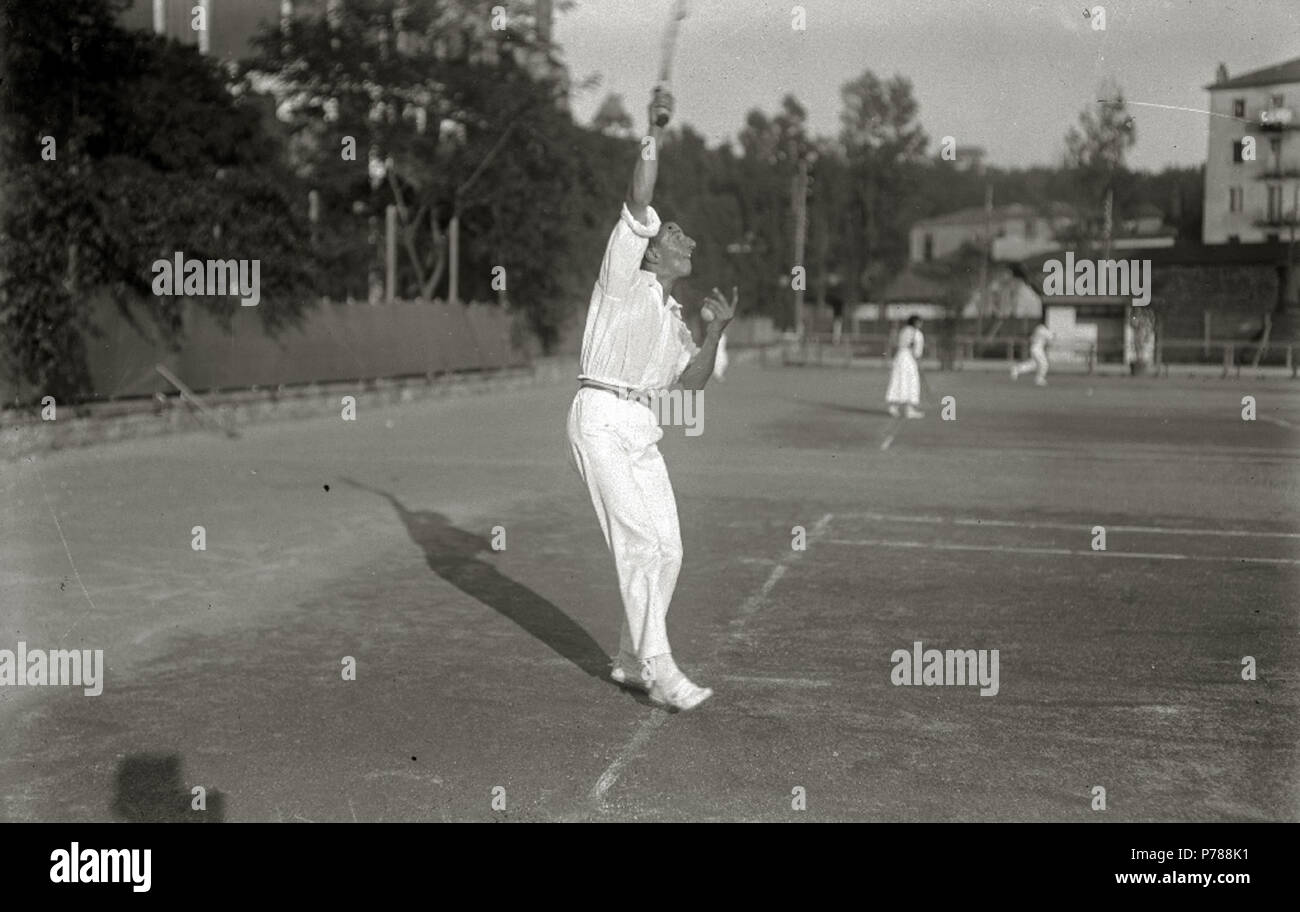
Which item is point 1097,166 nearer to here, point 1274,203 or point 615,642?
point 1274,203

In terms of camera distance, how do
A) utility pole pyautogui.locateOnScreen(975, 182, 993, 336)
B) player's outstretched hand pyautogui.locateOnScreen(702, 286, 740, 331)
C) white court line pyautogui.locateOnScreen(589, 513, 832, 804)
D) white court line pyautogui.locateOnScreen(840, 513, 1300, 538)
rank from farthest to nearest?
utility pole pyautogui.locateOnScreen(975, 182, 993, 336)
white court line pyautogui.locateOnScreen(840, 513, 1300, 538)
player's outstretched hand pyautogui.locateOnScreen(702, 286, 740, 331)
white court line pyautogui.locateOnScreen(589, 513, 832, 804)

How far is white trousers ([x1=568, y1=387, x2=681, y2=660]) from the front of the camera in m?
6.32

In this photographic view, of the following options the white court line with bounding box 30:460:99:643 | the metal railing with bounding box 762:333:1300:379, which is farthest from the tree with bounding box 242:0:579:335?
the metal railing with bounding box 762:333:1300:379

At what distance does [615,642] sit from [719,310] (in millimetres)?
2249

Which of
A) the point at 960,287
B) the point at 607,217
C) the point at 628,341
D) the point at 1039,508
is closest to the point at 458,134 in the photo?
the point at 607,217

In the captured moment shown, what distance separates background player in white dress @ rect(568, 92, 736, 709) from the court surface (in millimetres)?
382

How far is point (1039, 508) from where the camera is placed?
1363cm

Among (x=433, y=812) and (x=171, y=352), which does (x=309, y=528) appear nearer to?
(x=433, y=812)

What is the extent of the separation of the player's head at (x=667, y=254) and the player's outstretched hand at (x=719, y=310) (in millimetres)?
176

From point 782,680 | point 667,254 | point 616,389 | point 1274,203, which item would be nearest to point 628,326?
point 616,389

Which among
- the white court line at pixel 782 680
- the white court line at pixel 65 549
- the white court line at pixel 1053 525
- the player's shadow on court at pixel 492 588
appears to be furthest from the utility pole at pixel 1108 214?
the white court line at pixel 782 680

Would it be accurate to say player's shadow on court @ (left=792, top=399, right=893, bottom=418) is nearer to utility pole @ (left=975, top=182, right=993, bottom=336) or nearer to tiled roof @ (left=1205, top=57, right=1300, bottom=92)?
tiled roof @ (left=1205, top=57, right=1300, bottom=92)

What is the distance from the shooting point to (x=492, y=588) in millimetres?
9445

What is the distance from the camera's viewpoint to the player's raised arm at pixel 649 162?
584 centimetres
